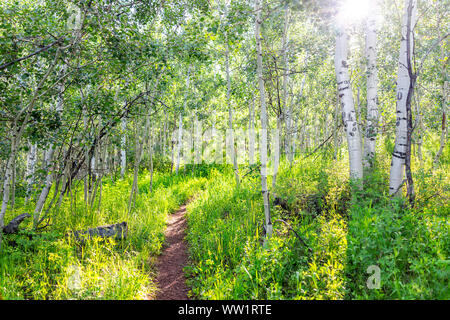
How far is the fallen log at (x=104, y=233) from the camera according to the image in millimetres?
4656

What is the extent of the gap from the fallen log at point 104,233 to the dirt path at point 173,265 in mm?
996

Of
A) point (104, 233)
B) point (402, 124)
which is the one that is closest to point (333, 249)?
point (402, 124)

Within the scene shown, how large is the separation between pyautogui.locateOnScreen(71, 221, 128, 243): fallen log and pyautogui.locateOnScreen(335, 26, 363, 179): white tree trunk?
505 centimetres

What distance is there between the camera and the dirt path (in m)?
3.81

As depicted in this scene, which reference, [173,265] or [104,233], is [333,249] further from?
[104,233]

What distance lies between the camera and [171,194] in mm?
9297

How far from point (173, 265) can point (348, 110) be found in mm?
4876

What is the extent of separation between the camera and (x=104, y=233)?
490 centimetres

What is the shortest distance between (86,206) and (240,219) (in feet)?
13.1

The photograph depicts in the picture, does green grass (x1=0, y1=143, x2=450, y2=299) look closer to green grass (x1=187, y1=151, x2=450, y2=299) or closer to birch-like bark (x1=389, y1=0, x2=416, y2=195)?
green grass (x1=187, y1=151, x2=450, y2=299)

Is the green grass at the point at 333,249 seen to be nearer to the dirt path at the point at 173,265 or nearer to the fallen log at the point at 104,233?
the dirt path at the point at 173,265

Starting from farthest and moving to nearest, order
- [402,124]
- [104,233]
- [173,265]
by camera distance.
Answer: [104,233] → [173,265] → [402,124]
